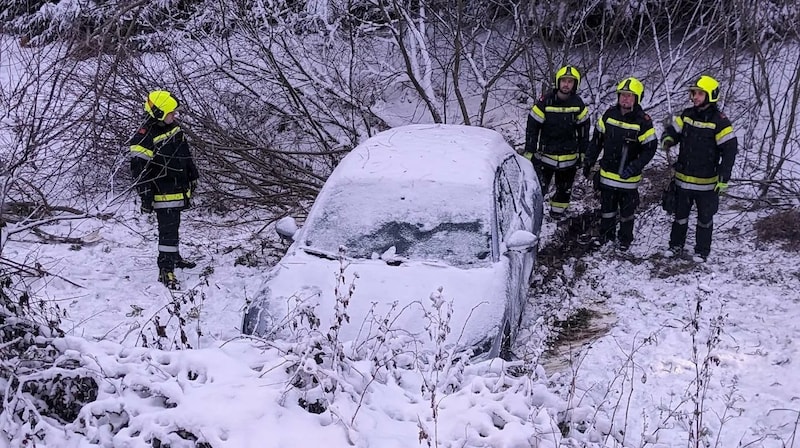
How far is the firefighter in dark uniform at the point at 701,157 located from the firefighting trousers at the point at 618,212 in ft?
1.43

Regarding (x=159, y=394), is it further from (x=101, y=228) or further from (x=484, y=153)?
(x=101, y=228)

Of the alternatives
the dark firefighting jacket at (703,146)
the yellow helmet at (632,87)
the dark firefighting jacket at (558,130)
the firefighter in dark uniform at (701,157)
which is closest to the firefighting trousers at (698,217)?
the firefighter in dark uniform at (701,157)

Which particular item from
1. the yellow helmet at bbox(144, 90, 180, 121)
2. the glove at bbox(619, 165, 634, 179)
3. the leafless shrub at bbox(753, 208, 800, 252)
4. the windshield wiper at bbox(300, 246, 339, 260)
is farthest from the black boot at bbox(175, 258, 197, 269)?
the leafless shrub at bbox(753, 208, 800, 252)

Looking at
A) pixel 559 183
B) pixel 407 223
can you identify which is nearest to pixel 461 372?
pixel 407 223

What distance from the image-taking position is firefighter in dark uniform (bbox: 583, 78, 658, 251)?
21.9 feet

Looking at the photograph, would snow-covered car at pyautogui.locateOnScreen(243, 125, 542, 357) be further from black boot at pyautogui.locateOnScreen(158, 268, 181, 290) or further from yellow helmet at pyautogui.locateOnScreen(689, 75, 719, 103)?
yellow helmet at pyautogui.locateOnScreen(689, 75, 719, 103)

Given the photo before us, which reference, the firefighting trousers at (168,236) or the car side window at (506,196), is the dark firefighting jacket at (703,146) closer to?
the car side window at (506,196)

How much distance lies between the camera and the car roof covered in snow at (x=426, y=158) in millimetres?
5340

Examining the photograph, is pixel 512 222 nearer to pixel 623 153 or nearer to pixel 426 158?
pixel 426 158

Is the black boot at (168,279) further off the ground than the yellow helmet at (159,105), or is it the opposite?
the yellow helmet at (159,105)

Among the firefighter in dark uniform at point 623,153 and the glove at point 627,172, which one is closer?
the firefighter in dark uniform at point 623,153

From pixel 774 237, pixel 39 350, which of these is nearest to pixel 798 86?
pixel 774 237

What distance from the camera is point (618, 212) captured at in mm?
7332

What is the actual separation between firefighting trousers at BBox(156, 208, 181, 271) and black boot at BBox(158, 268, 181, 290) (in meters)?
0.05
